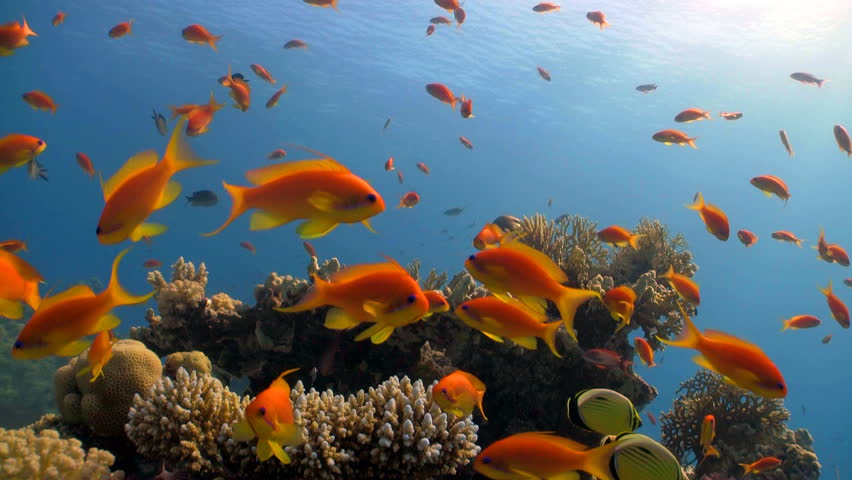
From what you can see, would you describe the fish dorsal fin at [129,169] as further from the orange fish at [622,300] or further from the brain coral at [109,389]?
the orange fish at [622,300]

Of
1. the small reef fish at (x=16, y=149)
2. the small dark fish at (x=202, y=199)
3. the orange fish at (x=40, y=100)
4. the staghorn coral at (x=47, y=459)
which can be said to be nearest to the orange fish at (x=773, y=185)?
the staghorn coral at (x=47, y=459)

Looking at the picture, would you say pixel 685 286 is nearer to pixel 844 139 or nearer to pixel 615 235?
pixel 615 235

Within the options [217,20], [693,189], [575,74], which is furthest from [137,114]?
[693,189]

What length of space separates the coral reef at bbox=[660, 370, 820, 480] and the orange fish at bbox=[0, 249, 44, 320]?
7579mm

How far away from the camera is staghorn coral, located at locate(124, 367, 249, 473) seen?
337 centimetres

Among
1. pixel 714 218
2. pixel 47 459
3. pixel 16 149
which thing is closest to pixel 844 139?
pixel 714 218

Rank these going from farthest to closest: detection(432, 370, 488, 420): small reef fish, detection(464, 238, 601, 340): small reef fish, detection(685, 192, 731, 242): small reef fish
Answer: detection(685, 192, 731, 242): small reef fish
detection(432, 370, 488, 420): small reef fish
detection(464, 238, 601, 340): small reef fish

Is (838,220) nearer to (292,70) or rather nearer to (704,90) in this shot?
(704,90)

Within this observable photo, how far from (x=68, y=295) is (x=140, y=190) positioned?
2.83ft

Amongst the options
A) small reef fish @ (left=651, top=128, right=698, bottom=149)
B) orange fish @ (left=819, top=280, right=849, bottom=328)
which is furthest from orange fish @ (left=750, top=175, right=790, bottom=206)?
orange fish @ (left=819, top=280, right=849, bottom=328)

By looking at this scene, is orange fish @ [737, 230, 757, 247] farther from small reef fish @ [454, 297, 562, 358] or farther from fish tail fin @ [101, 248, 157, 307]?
fish tail fin @ [101, 248, 157, 307]

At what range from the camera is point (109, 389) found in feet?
12.5

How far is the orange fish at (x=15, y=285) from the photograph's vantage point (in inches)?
106

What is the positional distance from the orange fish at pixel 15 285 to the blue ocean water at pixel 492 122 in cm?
477
